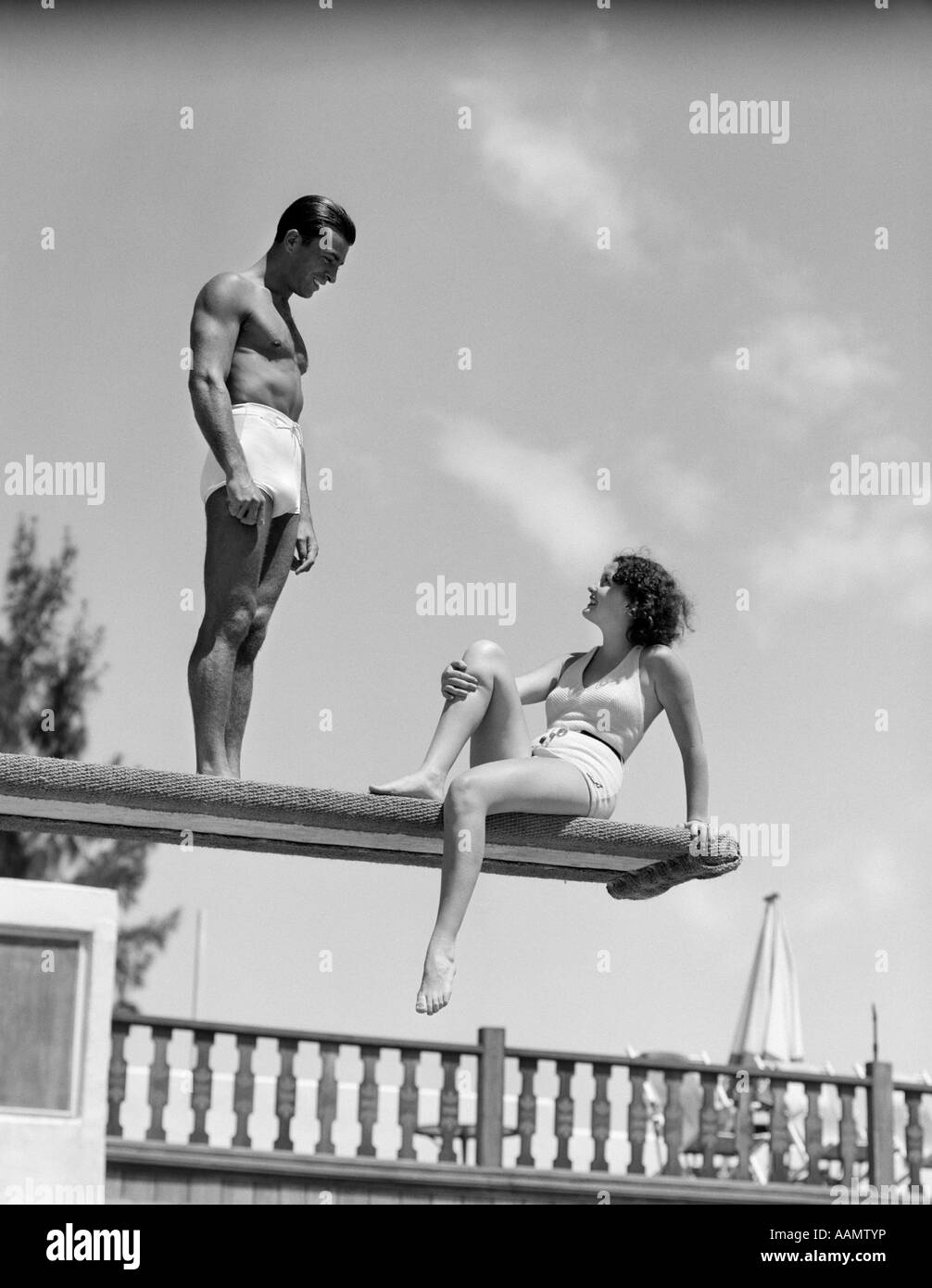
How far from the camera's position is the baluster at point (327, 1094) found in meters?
10.6

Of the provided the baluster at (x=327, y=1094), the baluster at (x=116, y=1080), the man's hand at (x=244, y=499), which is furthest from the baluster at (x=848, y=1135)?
the man's hand at (x=244, y=499)

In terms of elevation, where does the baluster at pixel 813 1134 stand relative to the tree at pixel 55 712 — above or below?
below

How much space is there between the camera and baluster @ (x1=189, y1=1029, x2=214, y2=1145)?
34.5 ft

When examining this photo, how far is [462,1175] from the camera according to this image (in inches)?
421

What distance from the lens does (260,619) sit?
5.31 m

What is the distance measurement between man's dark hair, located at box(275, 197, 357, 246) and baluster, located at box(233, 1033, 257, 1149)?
6285 millimetres

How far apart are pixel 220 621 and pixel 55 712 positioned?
13.6m

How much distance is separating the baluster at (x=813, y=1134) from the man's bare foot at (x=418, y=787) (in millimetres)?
7308

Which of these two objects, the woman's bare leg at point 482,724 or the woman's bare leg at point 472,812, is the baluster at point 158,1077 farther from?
the woman's bare leg at point 472,812

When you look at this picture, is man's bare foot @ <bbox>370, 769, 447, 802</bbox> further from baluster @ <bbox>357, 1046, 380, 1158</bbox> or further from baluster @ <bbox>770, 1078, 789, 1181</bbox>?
baluster @ <bbox>770, 1078, 789, 1181</bbox>

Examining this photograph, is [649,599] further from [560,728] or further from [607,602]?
[560,728]

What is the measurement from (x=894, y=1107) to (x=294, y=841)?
314 inches
